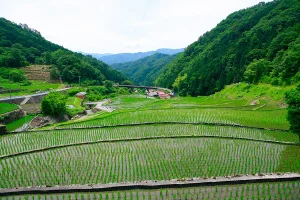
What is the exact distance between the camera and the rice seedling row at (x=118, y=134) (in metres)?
19.0

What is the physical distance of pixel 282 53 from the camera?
150 ft

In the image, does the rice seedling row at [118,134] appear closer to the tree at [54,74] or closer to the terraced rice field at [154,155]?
the terraced rice field at [154,155]

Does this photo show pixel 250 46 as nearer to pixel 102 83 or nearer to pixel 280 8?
pixel 280 8

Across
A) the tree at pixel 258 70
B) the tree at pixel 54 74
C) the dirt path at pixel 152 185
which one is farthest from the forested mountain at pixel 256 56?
the tree at pixel 54 74

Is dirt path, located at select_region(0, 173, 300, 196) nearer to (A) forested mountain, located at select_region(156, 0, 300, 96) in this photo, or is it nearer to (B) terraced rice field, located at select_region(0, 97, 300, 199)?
(B) terraced rice field, located at select_region(0, 97, 300, 199)

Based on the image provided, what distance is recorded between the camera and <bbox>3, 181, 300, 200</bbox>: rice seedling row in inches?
430

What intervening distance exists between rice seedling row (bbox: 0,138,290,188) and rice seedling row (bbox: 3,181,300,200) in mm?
1612

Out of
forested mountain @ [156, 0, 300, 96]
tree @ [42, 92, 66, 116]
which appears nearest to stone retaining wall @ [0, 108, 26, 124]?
tree @ [42, 92, 66, 116]

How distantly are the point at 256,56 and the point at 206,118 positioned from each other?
37.6 meters

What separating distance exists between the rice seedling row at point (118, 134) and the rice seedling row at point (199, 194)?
805 cm

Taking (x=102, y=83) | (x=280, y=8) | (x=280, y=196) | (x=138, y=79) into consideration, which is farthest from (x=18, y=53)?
(x=138, y=79)

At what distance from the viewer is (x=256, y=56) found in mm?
55938

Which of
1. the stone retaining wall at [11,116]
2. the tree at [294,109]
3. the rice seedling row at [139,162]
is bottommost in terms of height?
the stone retaining wall at [11,116]

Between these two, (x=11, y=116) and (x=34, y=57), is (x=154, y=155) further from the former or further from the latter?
(x=34, y=57)
